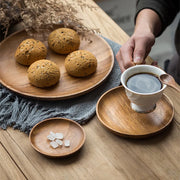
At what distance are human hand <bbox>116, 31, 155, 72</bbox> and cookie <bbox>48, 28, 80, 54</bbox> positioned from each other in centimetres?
18

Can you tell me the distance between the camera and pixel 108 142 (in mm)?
819

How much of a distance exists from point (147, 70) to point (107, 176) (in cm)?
32

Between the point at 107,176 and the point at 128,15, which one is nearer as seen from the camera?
the point at 107,176

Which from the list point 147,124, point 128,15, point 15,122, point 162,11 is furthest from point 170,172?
point 128,15

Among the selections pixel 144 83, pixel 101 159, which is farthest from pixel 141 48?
pixel 101 159

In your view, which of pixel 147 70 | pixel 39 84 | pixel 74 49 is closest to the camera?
pixel 147 70

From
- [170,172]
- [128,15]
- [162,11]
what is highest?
[162,11]

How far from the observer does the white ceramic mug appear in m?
0.77

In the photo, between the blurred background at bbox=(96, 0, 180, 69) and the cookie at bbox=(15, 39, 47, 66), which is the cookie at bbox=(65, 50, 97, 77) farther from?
the blurred background at bbox=(96, 0, 180, 69)

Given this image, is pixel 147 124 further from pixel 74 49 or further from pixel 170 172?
pixel 74 49

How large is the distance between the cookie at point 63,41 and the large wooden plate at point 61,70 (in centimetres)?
4

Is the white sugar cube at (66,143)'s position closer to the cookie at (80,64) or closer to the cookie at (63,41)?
the cookie at (80,64)

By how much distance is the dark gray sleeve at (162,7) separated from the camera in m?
1.15

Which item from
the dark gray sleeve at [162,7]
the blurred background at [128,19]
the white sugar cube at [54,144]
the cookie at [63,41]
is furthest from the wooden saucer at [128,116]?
the blurred background at [128,19]
